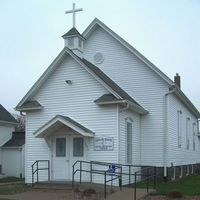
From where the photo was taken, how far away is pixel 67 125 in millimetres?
22406

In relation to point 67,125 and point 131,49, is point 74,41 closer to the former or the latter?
point 131,49

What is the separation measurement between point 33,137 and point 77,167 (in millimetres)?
3565

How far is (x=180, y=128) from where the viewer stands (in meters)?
30.6

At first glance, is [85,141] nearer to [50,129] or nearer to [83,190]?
[50,129]

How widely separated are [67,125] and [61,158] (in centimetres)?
223

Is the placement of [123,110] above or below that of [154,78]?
below

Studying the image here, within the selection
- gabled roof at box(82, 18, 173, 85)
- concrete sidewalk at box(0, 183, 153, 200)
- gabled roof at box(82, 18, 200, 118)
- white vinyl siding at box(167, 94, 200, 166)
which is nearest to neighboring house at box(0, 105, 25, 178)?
gabled roof at box(82, 18, 173, 85)

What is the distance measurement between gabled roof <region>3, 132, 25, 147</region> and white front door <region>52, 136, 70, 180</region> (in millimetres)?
12114

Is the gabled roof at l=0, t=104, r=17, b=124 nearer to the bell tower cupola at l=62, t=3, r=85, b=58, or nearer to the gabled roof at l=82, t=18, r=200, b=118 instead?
the gabled roof at l=82, t=18, r=200, b=118

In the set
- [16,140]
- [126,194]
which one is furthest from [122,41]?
[16,140]

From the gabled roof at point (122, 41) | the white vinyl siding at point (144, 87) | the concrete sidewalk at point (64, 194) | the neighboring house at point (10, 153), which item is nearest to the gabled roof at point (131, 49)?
the gabled roof at point (122, 41)

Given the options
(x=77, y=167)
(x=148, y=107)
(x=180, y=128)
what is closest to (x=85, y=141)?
(x=77, y=167)

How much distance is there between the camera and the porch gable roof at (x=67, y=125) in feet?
72.7

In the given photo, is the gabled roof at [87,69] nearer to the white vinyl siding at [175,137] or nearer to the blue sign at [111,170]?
the white vinyl siding at [175,137]
